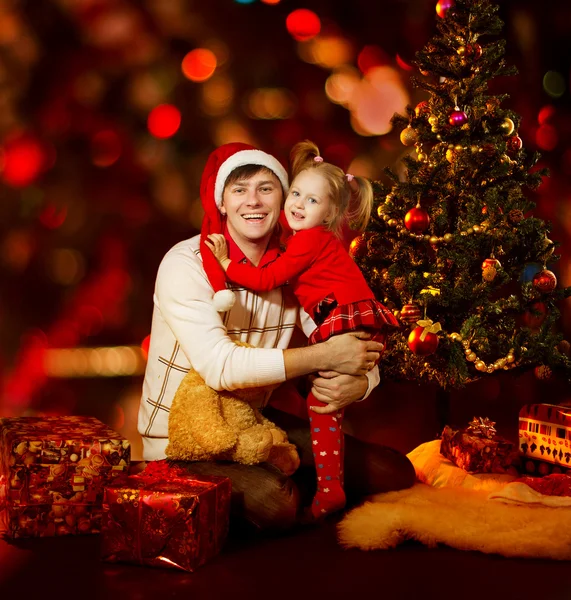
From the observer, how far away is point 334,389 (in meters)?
2.19

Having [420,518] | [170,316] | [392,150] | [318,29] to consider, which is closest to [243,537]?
[420,518]

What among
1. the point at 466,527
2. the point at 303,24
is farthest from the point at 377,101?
the point at 466,527

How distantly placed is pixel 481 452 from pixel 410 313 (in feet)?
1.90

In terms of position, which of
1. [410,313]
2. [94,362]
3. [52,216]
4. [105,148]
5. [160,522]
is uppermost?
[105,148]

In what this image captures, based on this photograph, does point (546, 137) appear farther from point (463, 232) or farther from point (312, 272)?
point (312, 272)

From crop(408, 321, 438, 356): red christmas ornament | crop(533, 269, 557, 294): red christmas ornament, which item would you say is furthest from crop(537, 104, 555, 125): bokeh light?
crop(408, 321, 438, 356): red christmas ornament

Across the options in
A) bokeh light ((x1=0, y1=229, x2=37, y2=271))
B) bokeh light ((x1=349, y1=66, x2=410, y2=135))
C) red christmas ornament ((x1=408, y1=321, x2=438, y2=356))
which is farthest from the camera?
bokeh light ((x1=349, y1=66, x2=410, y2=135))

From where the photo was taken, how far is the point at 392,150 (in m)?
3.47

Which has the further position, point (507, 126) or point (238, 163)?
point (507, 126)

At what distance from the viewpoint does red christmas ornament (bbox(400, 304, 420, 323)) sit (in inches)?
103

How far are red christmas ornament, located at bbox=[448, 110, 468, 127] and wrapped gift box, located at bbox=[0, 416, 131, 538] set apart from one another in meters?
1.45

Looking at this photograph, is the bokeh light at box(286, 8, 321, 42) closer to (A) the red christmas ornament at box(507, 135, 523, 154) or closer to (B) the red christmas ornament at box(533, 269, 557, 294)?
(A) the red christmas ornament at box(507, 135, 523, 154)

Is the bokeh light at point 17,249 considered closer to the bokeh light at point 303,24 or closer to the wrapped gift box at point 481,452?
the bokeh light at point 303,24

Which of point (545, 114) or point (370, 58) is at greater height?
point (370, 58)
